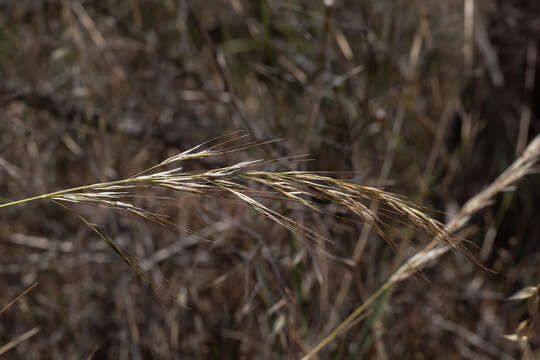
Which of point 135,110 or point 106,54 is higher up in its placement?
point 106,54

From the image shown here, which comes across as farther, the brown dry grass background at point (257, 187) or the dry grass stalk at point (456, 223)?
the brown dry grass background at point (257, 187)

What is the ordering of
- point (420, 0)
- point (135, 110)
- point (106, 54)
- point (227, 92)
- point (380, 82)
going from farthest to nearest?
point (380, 82), point (135, 110), point (106, 54), point (420, 0), point (227, 92)

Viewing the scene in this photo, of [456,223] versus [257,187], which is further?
[257,187]

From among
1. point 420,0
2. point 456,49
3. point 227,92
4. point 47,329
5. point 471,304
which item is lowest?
point 471,304

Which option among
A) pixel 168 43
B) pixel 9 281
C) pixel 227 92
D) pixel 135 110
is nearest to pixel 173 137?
pixel 135 110

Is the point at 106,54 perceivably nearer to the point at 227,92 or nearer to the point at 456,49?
the point at 227,92

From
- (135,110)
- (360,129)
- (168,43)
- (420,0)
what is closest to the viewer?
(360,129)

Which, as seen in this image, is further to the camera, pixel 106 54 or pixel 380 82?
pixel 380 82

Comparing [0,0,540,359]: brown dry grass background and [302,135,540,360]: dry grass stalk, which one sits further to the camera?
[0,0,540,359]: brown dry grass background
